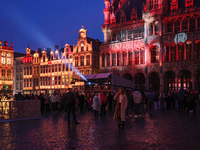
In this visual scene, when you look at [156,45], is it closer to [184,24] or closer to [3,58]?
[184,24]

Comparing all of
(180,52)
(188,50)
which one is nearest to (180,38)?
(188,50)

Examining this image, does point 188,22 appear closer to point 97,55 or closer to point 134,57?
point 134,57

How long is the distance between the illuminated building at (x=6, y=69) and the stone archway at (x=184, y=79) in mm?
40040

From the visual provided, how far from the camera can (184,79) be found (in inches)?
1468

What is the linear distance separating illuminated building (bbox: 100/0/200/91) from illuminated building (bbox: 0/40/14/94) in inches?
1066

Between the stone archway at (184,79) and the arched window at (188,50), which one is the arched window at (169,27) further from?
the stone archway at (184,79)

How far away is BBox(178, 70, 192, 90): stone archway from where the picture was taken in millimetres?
36734

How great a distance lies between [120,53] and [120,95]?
33.1 m

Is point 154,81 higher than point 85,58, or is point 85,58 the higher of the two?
point 85,58

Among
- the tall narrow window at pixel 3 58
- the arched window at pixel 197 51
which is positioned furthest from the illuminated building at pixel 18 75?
the arched window at pixel 197 51

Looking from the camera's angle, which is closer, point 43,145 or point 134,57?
point 43,145

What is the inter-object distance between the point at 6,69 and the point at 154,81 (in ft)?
126

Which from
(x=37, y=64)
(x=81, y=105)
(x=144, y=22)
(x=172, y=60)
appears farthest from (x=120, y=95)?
(x=37, y=64)

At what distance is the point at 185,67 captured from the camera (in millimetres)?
35688
